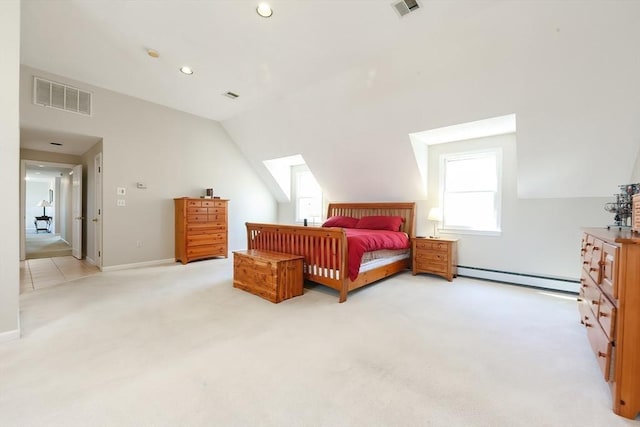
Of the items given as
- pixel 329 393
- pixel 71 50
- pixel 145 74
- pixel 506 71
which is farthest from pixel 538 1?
pixel 71 50

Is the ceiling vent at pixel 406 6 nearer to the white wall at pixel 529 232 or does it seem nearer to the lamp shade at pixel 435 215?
the white wall at pixel 529 232

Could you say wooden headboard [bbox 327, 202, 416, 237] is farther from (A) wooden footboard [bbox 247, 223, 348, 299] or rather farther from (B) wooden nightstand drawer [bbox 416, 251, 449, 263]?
(A) wooden footboard [bbox 247, 223, 348, 299]

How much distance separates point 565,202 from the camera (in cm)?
380

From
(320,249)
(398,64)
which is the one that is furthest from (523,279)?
(398,64)

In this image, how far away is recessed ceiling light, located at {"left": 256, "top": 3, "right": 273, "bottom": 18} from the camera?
2750 millimetres

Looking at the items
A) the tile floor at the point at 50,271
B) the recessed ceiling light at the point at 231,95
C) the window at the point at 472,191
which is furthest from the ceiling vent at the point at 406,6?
the tile floor at the point at 50,271

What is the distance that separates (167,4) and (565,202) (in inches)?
212

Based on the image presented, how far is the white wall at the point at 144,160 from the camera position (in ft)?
15.1

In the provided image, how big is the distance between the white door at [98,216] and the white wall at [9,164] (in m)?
2.83

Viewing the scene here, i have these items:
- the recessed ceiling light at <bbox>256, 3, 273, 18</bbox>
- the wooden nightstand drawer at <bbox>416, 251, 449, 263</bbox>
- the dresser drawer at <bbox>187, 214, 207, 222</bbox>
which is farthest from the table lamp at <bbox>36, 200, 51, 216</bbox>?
the wooden nightstand drawer at <bbox>416, 251, 449, 263</bbox>

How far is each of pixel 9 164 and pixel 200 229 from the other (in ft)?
11.1

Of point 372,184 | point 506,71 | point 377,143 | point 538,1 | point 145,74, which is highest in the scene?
point 145,74

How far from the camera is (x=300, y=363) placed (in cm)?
200

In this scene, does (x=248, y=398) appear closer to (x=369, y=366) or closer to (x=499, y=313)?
(x=369, y=366)
